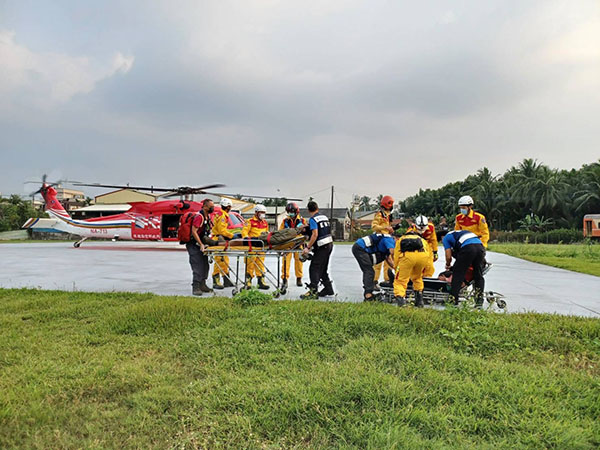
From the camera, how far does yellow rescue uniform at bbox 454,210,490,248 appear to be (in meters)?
6.29

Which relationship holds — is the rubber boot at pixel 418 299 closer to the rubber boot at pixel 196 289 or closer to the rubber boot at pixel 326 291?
the rubber boot at pixel 326 291

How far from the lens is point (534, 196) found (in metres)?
47.3

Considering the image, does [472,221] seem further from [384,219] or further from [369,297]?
[369,297]

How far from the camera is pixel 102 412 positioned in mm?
2607

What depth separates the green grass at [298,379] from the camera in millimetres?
2340

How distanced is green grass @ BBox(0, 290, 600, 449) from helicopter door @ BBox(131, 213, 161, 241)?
12462 millimetres

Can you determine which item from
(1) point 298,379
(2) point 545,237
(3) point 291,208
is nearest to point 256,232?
(3) point 291,208

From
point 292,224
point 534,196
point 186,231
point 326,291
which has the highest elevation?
point 534,196

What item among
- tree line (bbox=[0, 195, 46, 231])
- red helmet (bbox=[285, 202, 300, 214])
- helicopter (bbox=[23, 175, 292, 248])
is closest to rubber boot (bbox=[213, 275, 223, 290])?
red helmet (bbox=[285, 202, 300, 214])

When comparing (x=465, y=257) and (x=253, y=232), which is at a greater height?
(x=253, y=232)

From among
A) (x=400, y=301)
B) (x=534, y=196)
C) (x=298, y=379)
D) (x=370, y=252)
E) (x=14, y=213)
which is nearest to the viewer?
(x=298, y=379)

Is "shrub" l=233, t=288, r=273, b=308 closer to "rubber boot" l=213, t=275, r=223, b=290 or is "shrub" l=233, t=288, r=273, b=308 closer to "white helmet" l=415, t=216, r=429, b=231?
"rubber boot" l=213, t=275, r=223, b=290

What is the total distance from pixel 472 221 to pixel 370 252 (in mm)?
1933

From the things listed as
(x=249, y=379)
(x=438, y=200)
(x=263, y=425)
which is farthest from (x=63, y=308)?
(x=438, y=200)
